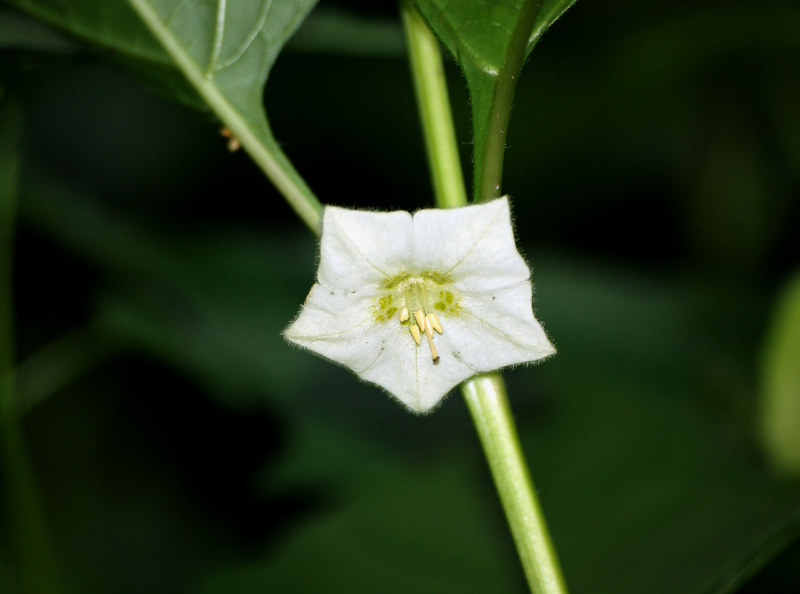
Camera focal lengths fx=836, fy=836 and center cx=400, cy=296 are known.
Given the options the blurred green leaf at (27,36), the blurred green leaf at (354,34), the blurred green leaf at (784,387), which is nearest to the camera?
the blurred green leaf at (27,36)

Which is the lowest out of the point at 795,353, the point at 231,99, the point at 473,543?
the point at 473,543

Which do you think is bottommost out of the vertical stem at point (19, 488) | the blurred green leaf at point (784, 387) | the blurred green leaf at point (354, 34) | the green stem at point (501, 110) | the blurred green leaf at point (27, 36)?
the blurred green leaf at point (784, 387)

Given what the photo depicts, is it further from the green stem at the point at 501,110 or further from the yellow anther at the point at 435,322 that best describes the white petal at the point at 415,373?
the green stem at the point at 501,110

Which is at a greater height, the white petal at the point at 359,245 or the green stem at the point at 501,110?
the green stem at the point at 501,110

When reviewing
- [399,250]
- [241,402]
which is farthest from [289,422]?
[399,250]

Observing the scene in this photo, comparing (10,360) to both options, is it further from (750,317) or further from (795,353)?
(750,317)

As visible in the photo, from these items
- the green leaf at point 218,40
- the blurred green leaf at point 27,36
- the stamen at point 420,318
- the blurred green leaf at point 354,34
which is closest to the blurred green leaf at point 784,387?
the blurred green leaf at point 354,34

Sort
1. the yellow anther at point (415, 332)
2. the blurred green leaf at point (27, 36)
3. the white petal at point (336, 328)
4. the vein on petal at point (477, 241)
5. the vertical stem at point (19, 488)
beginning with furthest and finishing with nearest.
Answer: the vertical stem at point (19, 488), the blurred green leaf at point (27, 36), the yellow anther at point (415, 332), the white petal at point (336, 328), the vein on petal at point (477, 241)
